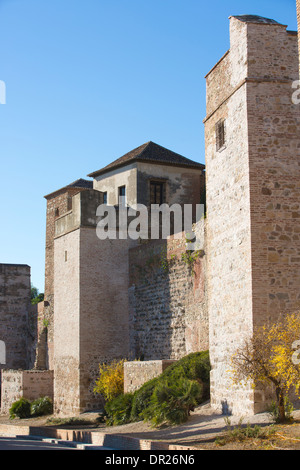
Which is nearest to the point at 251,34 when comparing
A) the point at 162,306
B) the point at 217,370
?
the point at 217,370

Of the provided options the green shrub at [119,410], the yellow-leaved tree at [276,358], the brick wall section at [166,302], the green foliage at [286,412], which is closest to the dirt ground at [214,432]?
the green foliage at [286,412]

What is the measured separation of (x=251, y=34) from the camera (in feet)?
43.1

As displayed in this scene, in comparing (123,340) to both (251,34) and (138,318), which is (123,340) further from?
(251,34)

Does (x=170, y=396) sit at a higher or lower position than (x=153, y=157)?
lower

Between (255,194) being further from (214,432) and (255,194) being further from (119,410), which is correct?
(119,410)

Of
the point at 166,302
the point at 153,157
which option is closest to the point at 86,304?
the point at 166,302

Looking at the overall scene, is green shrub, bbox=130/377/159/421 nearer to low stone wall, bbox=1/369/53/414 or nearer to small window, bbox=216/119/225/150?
small window, bbox=216/119/225/150

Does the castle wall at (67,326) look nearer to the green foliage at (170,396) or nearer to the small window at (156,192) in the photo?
the green foliage at (170,396)

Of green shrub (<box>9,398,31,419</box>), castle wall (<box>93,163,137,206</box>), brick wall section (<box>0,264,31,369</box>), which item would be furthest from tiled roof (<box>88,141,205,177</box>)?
green shrub (<box>9,398,31,419</box>)

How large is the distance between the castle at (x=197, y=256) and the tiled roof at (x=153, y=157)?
0.20 ft

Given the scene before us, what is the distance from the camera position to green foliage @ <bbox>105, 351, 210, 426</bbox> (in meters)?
13.9

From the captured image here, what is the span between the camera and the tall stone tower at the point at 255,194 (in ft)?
41.0

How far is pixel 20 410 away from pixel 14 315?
913cm

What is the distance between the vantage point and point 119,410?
1661 cm
